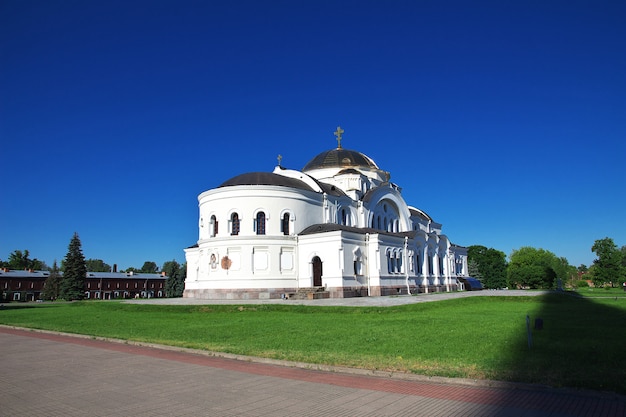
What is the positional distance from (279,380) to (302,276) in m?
32.4

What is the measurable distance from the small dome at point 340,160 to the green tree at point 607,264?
49.7 metres

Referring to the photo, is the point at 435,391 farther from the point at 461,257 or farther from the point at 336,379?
the point at 461,257

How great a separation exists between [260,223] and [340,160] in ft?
53.3

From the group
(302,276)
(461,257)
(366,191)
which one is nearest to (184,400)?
(302,276)

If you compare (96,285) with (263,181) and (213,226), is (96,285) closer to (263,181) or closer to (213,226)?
(213,226)

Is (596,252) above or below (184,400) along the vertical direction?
above

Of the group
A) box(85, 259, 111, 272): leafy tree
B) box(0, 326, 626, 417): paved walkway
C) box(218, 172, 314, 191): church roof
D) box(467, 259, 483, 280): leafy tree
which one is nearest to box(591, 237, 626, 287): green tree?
box(467, 259, 483, 280): leafy tree

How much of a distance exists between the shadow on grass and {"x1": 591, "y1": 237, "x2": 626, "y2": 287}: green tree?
7351cm

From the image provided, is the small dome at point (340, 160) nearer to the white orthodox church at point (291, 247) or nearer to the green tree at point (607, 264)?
the white orthodox church at point (291, 247)

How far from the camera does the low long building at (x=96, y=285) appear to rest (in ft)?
269

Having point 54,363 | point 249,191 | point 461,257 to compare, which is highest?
point 249,191

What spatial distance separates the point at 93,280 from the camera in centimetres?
9006

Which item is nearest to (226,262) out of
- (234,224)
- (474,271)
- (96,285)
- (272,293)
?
(234,224)

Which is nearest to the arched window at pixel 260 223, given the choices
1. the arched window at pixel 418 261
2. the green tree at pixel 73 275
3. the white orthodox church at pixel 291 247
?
the white orthodox church at pixel 291 247
